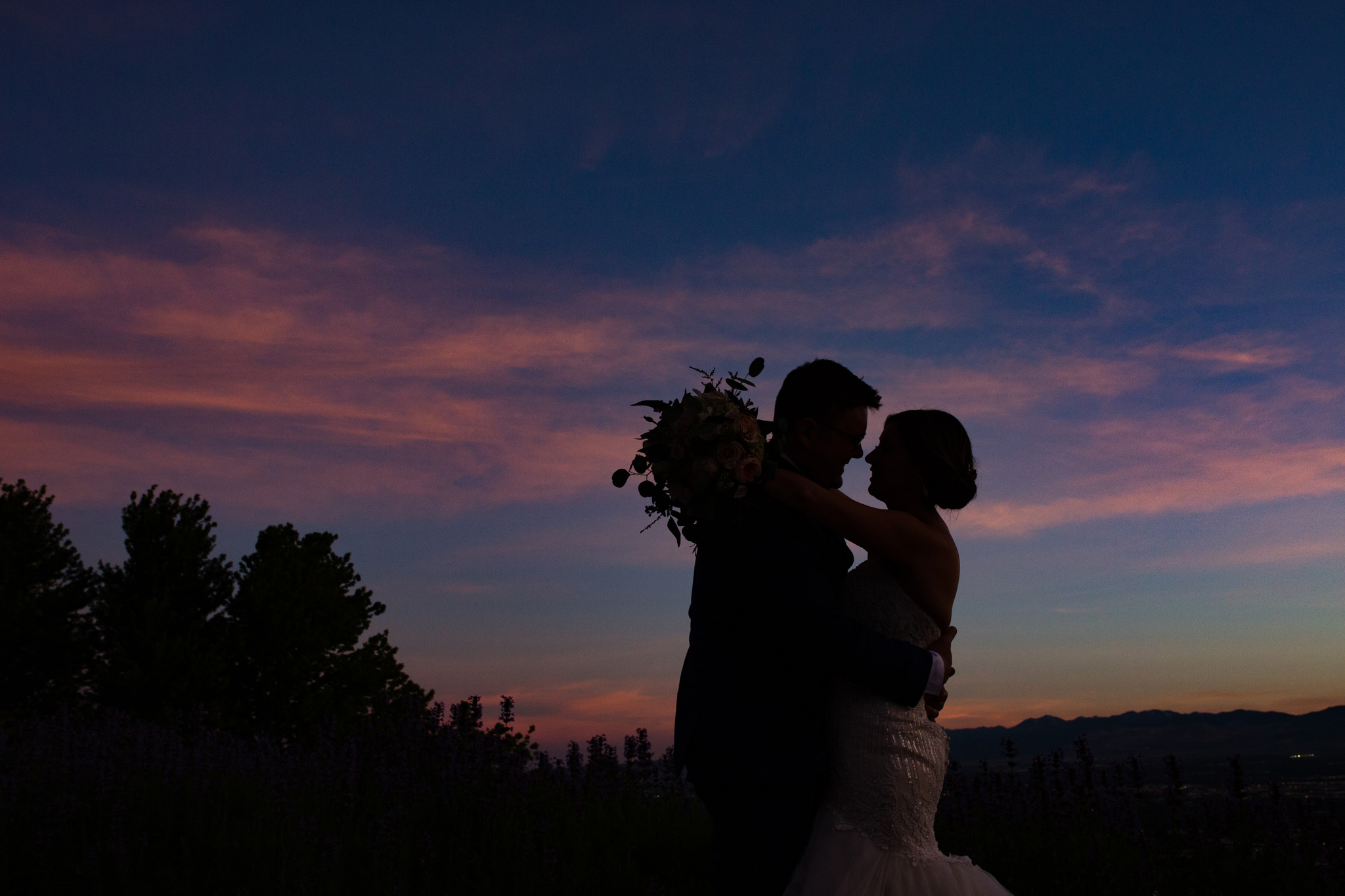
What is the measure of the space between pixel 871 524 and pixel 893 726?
85 cm

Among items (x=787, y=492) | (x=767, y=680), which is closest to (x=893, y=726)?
(x=767, y=680)

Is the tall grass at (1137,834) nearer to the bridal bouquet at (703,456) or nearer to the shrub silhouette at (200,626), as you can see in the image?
the bridal bouquet at (703,456)

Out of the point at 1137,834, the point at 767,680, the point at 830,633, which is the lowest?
the point at 1137,834

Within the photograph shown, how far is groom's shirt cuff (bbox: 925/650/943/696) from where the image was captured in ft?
13.3

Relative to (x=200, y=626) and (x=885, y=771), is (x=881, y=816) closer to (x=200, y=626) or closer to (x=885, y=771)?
(x=885, y=771)

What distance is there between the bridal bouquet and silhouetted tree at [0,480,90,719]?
31.7m

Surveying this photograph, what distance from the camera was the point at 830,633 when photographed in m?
3.69

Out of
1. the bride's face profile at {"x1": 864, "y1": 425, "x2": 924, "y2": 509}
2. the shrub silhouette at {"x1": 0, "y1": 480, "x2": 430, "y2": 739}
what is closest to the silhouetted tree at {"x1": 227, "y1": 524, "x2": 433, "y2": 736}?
the shrub silhouette at {"x1": 0, "y1": 480, "x2": 430, "y2": 739}

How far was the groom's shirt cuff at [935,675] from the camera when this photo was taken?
13.3 feet

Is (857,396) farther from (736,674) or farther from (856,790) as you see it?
(856,790)

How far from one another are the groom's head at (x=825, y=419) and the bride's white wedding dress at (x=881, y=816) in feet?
3.40

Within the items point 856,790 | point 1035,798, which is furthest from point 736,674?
point 1035,798

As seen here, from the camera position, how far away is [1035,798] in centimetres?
963

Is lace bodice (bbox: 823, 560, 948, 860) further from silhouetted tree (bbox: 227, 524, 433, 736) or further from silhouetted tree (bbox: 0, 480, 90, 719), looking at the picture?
silhouetted tree (bbox: 0, 480, 90, 719)
